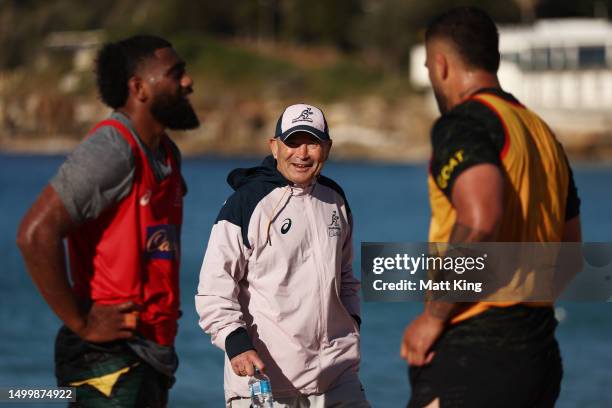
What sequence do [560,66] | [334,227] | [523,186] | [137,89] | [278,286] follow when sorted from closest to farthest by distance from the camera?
1. [523,186]
2. [278,286]
3. [334,227]
4. [137,89]
5. [560,66]

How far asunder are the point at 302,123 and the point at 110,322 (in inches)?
39.9

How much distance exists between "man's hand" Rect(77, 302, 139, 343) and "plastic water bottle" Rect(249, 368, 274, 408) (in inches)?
19.8

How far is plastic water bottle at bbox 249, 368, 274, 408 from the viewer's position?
4316 mm

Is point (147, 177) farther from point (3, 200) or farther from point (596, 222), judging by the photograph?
point (3, 200)

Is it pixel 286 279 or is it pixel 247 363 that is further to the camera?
pixel 286 279

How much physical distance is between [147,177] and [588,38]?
3168 inches

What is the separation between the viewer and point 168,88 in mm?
4766

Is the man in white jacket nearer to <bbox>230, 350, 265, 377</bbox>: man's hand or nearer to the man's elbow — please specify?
<bbox>230, 350, 265, 377</bbox>: man's hand

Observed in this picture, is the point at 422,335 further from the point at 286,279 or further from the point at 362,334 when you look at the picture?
the point at 362,334

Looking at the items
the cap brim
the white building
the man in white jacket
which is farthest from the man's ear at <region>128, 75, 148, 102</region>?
the white building

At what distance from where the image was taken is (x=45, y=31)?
129m

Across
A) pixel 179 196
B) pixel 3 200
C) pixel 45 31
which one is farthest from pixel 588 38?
pixel 179 196

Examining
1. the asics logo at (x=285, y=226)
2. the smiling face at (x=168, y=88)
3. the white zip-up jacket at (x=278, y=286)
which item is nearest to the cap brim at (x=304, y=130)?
the white zip-up jacket at (x=278, y=286)

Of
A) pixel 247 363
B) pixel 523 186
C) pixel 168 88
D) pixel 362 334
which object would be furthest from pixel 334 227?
pixel 362 334
